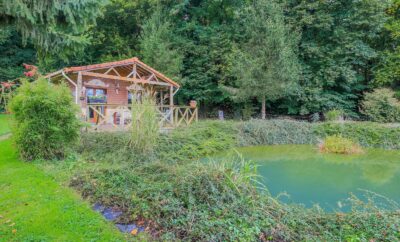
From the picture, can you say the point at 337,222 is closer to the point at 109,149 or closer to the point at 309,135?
the point at 109,149

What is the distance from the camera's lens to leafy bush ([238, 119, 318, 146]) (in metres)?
11.1

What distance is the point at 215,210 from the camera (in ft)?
10.7

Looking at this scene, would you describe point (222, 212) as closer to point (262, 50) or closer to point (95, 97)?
point (95, 97)

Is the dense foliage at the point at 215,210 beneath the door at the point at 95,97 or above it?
beneath

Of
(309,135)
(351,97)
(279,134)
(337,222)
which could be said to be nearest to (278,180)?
(337,222)

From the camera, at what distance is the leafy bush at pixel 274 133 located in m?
11.1

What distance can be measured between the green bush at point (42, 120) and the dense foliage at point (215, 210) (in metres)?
1.83

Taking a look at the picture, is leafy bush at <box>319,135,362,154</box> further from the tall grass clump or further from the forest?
the tall grass clump

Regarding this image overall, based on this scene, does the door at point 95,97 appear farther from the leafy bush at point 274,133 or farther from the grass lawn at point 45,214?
the grass lawn at point 45,214

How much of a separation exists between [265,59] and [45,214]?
41.0ft

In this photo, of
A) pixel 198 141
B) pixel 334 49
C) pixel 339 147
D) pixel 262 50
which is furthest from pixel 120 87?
pixel 334 49

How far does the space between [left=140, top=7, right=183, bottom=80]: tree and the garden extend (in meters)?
0.09

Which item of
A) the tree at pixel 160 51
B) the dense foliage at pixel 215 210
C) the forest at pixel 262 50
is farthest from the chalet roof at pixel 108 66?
the dense foliage at pixel 215 210

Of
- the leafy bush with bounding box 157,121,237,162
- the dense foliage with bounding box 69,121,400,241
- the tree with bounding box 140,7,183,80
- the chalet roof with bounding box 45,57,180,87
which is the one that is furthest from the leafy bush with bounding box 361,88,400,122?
the dense foliage with bounding box 69,121,400,241
